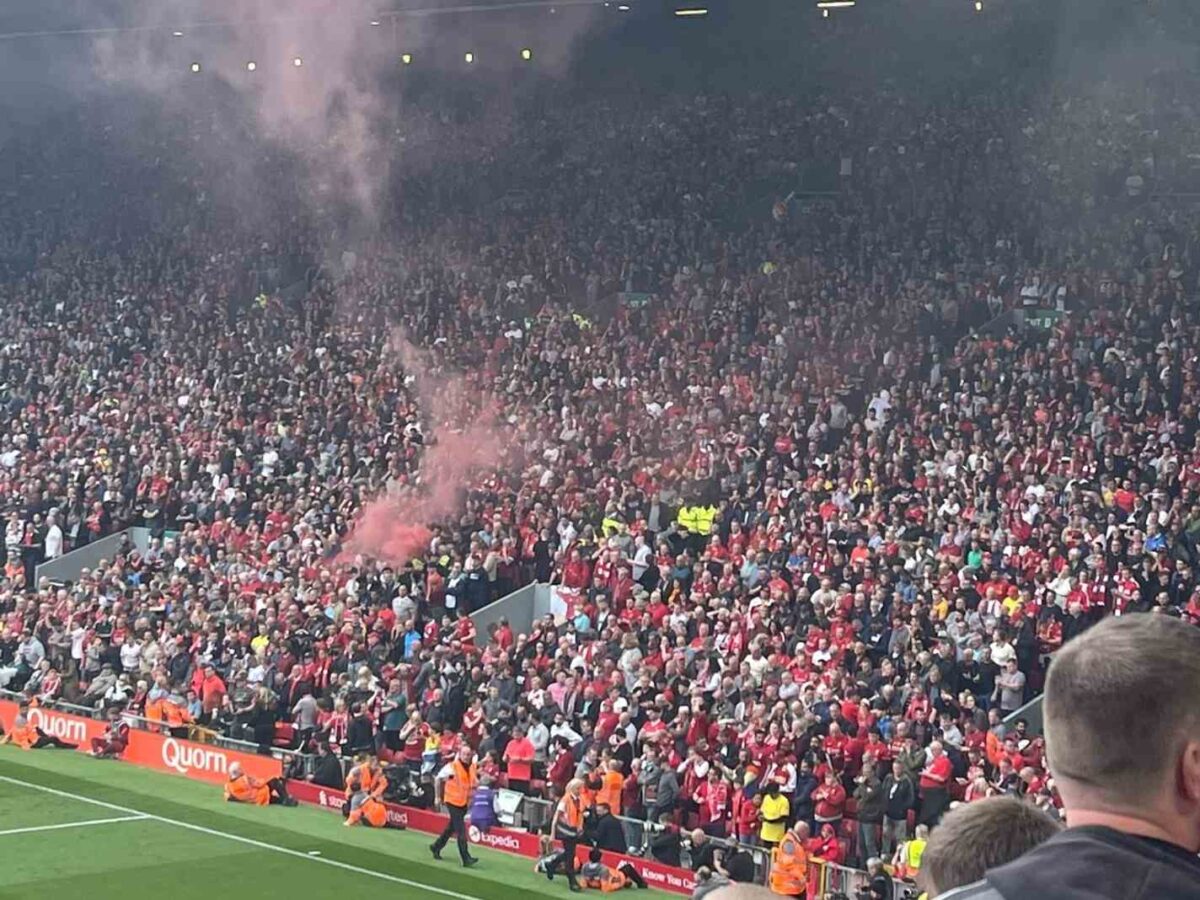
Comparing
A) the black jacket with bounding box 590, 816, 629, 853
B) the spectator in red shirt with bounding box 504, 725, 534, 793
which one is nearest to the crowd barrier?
the spectator in red shirt with bounding box 504, 725, 534, 793

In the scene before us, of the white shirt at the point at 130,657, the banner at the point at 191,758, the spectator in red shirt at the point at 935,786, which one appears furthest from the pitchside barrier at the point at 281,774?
the spectator in red shirt at the point at 935,786

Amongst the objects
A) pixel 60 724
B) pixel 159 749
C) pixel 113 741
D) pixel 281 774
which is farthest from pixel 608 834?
pixel 60 724

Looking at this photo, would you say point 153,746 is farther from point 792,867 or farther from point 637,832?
point 792,867

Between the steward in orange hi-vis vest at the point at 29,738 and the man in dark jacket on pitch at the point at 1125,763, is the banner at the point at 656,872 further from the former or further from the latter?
the man in dark jacket on pitch at the point at 1125,763

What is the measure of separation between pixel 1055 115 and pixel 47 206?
77.3 feet

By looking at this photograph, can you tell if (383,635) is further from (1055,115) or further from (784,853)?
(1055,115)

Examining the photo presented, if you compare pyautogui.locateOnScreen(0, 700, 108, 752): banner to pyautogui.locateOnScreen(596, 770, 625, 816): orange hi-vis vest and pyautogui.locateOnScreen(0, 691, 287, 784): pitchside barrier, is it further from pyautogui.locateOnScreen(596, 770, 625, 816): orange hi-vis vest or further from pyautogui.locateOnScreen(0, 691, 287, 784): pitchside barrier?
pyautogui.locateOnScreen(596, 770, 625, 816): orange hi-vis vest

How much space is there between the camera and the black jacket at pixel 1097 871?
201 cm

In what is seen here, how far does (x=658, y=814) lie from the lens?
18.1 m

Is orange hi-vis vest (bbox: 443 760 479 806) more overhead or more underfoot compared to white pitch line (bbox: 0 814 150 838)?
more overhead

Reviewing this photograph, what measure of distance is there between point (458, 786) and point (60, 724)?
8234 millimetres

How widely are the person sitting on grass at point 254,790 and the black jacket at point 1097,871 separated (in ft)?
65.3

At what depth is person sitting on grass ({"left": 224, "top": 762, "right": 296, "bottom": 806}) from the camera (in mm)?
21312

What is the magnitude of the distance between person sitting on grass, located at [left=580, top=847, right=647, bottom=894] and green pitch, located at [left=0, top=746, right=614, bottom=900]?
0.96 ft
